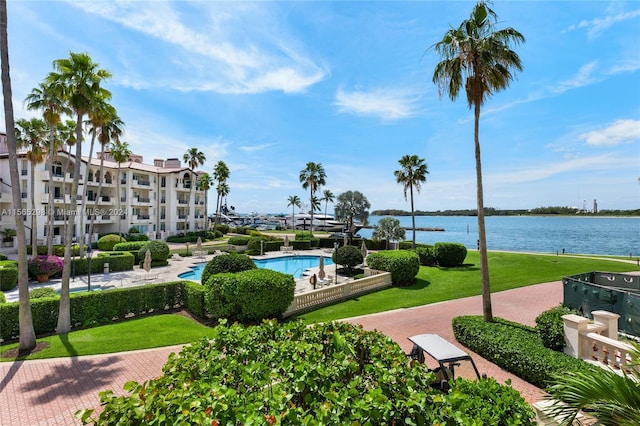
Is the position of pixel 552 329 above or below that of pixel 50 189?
below

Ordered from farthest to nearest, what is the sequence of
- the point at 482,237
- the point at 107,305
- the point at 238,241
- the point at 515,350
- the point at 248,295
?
the point at 238,241 → the point at 107,305 → the point at 248,295 → the point at 482,237 → the point at 515,350

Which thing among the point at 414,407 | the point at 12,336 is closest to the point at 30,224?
the point at 12,336

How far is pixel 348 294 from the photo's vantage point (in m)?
20.0

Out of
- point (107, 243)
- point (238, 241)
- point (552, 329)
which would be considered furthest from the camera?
point (238, 241)

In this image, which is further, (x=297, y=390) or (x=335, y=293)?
(x=335, y=293)

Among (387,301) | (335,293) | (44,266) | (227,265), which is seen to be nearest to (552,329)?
(387,301)

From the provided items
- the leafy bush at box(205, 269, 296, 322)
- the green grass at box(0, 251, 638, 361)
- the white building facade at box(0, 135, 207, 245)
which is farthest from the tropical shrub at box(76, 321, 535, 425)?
the white building facade at box(0, 135, 207, 245)

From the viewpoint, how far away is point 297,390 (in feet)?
12.1

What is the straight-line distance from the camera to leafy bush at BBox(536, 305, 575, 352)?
924 centimetres

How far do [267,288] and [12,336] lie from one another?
10.9 m

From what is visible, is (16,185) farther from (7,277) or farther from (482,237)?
(482,237)

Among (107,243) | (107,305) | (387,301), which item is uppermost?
(107,243)

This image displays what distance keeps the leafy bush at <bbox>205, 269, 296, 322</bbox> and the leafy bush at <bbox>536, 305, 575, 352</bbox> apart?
33.3 feet

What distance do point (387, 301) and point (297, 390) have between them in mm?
16069
